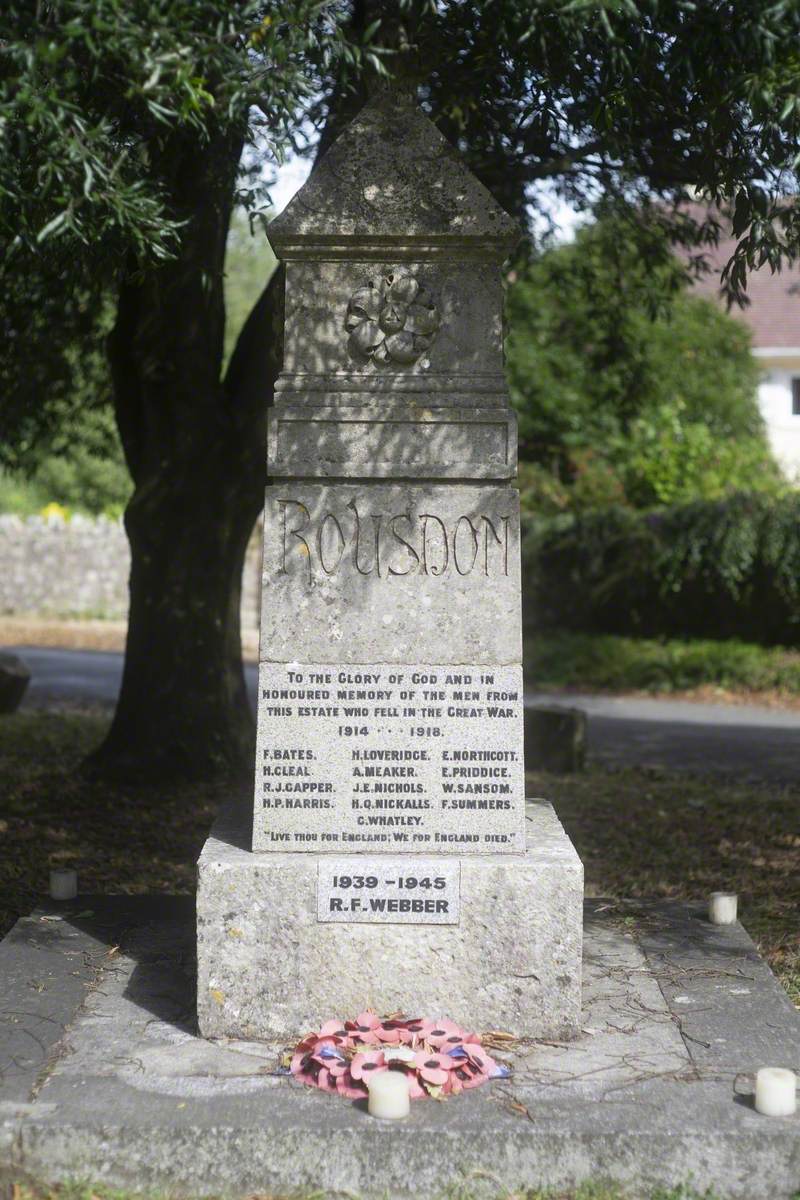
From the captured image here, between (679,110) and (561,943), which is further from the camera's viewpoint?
(679,110)

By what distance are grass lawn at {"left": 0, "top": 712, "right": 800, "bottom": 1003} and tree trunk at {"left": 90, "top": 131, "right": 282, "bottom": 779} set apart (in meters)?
0.42

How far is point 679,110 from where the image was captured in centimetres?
504

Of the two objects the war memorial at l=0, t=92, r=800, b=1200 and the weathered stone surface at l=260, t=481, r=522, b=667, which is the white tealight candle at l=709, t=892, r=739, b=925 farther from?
the weathered stone surface at l=260, t=481, r=522, b=667

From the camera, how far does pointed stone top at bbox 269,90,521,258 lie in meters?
4.25

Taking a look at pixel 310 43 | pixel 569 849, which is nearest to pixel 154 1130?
pixel 569 849

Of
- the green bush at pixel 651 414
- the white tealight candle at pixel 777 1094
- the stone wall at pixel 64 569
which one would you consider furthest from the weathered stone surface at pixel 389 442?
the stone wall at pixel 64 569

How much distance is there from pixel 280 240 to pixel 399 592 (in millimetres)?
1189

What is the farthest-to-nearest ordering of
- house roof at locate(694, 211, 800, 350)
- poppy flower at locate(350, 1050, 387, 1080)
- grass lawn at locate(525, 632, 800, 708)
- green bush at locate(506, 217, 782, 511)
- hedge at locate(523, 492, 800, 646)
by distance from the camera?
house roof at locate(694, 211, 800, 350) < green bush at locate(506, 217, 782, 511) < hedge at locate(523, 492, 800, 646) < grass lawn at locate(525, 632, 800, 708) < poppy flower at locate(350, 1050, 387, 1080)

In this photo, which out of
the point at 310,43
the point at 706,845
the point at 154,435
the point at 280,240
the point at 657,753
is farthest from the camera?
the point at 657,753

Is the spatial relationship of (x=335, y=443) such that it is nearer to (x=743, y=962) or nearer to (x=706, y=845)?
(x=743, y=962)

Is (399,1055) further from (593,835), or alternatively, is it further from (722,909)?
(593,835)

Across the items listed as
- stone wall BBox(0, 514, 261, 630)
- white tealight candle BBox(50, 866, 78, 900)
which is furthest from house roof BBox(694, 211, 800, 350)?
white tealight candle BBox(50, 866, 78, 900)

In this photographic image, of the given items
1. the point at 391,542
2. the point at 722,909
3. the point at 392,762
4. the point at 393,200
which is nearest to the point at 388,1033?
the point at 392,762

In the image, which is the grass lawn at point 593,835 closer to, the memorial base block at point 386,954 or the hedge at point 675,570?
the memorial base block at point 386,954
